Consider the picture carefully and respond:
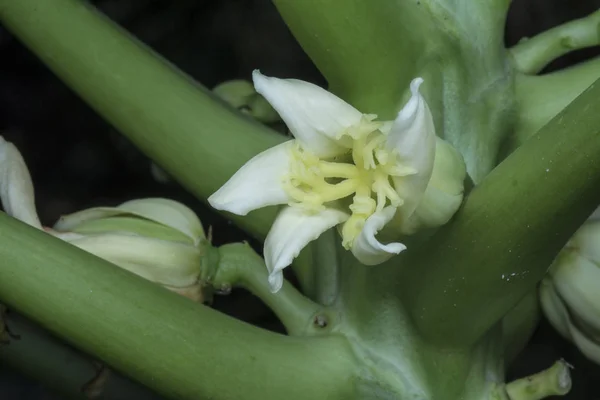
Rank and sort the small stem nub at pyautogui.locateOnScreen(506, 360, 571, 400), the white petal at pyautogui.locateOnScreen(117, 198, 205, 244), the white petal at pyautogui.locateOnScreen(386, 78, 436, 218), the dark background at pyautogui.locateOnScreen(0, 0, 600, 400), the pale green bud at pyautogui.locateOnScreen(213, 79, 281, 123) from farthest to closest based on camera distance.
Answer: the dark background at pyautogui.locateOnScreen(0, 0, 600, 400) → the pale green bud at pyautogui.locateOnScreen(213, 79, 281, 123) → the white petal at pyautogui.locateOnScreen(117, 198, 205, 244) → the small stem nub at pyautogui.locateOnScreen(506, 360, 571, 400) → the white petal at pyautogui.locateOnScreen(386, 78, 436, 218)

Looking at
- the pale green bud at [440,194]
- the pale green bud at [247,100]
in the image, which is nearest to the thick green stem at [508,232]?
the pale green bud at [440,194]

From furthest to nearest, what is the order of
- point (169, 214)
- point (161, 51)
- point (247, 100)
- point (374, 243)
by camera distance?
point (161, 51)
point (247, 100)
point (169, 214)
point (374, 243)

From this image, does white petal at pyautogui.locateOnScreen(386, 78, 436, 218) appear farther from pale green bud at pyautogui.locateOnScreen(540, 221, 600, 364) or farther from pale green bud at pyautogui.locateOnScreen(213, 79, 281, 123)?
pale green bud at pyautogui.locateOnScreen(213, 79, 281, 123)

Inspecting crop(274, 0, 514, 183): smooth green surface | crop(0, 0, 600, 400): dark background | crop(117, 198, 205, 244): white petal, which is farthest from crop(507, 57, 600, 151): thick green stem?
crop(0, 0, 600, 400): dark background

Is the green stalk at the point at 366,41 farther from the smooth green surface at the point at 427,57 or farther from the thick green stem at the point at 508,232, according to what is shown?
the thick green stem at the point at 508,232

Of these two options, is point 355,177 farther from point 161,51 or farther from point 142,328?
point 161,51

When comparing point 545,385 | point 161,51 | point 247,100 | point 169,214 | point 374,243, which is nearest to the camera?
point 374,243

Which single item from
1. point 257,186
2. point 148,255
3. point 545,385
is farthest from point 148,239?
point 545,385
